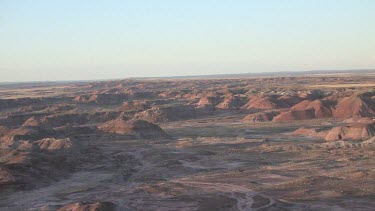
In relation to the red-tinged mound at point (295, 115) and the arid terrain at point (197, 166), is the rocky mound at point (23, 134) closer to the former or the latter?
the arid terrain at point (197, 166)

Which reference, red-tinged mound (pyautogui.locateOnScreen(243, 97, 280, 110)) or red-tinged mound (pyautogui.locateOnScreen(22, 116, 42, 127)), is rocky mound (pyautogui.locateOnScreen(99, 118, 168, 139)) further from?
red-tinged mound (pyautogui.locateOnScreen(243, 97, 280, 110))

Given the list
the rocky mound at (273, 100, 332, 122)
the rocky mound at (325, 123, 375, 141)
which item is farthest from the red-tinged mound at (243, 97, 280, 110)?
the rocky mound at (325, 123, 375, 141)

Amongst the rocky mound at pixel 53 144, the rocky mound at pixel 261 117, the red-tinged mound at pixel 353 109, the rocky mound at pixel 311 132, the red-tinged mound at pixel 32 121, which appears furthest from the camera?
the rocky mound at pixel 261 117

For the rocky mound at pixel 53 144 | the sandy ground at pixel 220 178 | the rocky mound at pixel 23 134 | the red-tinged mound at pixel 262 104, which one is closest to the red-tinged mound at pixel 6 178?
the sandy ground at pixel 220 178

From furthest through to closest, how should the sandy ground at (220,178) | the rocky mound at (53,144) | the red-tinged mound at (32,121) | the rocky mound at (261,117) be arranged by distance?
the rocky mound at (261,117)
the red-tinged mound at (32,121)
the rocky mound at (53,144)
the sandy ground at (220,178)

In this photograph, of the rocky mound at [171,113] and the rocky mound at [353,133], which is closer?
the rocky mound at [353,133]
